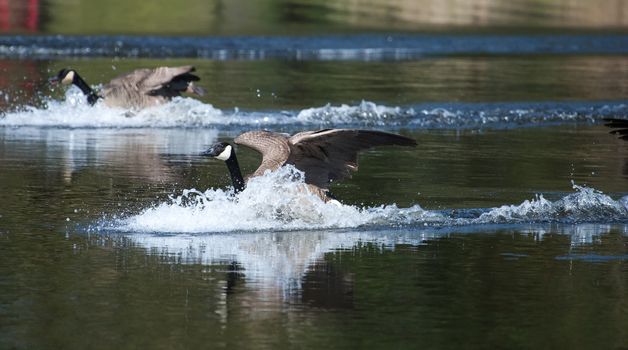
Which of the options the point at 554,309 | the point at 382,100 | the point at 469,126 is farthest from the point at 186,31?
the point at 554,309

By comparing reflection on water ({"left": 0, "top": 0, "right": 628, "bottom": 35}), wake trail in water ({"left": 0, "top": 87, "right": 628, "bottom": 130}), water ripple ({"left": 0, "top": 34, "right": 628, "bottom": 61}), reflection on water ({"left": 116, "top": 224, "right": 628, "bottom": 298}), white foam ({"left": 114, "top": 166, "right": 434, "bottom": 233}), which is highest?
reflection on water ({"left": 0, "top": 0, "right": 628, "bottom": 35})

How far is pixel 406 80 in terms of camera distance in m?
25.7

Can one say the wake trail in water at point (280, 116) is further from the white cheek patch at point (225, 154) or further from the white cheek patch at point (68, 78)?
the white cheek patch at point (225, 154)

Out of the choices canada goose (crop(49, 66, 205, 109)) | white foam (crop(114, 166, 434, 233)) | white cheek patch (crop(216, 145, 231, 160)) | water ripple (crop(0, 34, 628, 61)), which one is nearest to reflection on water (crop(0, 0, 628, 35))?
water ripple (crop(0, 34, 628, 61))

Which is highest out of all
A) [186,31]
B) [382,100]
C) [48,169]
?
[186,31]

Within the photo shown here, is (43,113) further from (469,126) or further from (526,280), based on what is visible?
(526,280)

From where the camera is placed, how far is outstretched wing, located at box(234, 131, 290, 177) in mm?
12312

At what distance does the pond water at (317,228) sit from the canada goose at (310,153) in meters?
0.25

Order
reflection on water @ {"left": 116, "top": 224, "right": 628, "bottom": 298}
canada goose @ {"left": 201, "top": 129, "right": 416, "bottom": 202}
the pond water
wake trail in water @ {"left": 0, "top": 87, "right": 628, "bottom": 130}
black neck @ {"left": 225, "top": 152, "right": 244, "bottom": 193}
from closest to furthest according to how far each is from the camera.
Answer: the pond water
reflection on water @ {"left": 116, "top": 224, "right": 628, "bottom": 298}
canada goose @ {"left": 201, "top": 129, "right": 416, "bottom": 202}
black neck @ {"left": 225, "top": 152, "right": 244, "bottom": 193}
wake trail in water @ {"left": 0, "top": 87, "right": 628, "bottom": 130}

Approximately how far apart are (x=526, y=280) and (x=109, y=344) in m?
3.13

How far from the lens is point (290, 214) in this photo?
39.9 ft

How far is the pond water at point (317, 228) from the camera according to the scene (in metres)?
8.45

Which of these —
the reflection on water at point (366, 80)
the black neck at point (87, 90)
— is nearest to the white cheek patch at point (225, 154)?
the reflection on water at point (366, 80)

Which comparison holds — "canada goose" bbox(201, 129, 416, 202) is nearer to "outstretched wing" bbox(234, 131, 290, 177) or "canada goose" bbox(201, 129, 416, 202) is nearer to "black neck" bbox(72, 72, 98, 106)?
"outstretched wing" bbox(234, 131, 290, 177)
